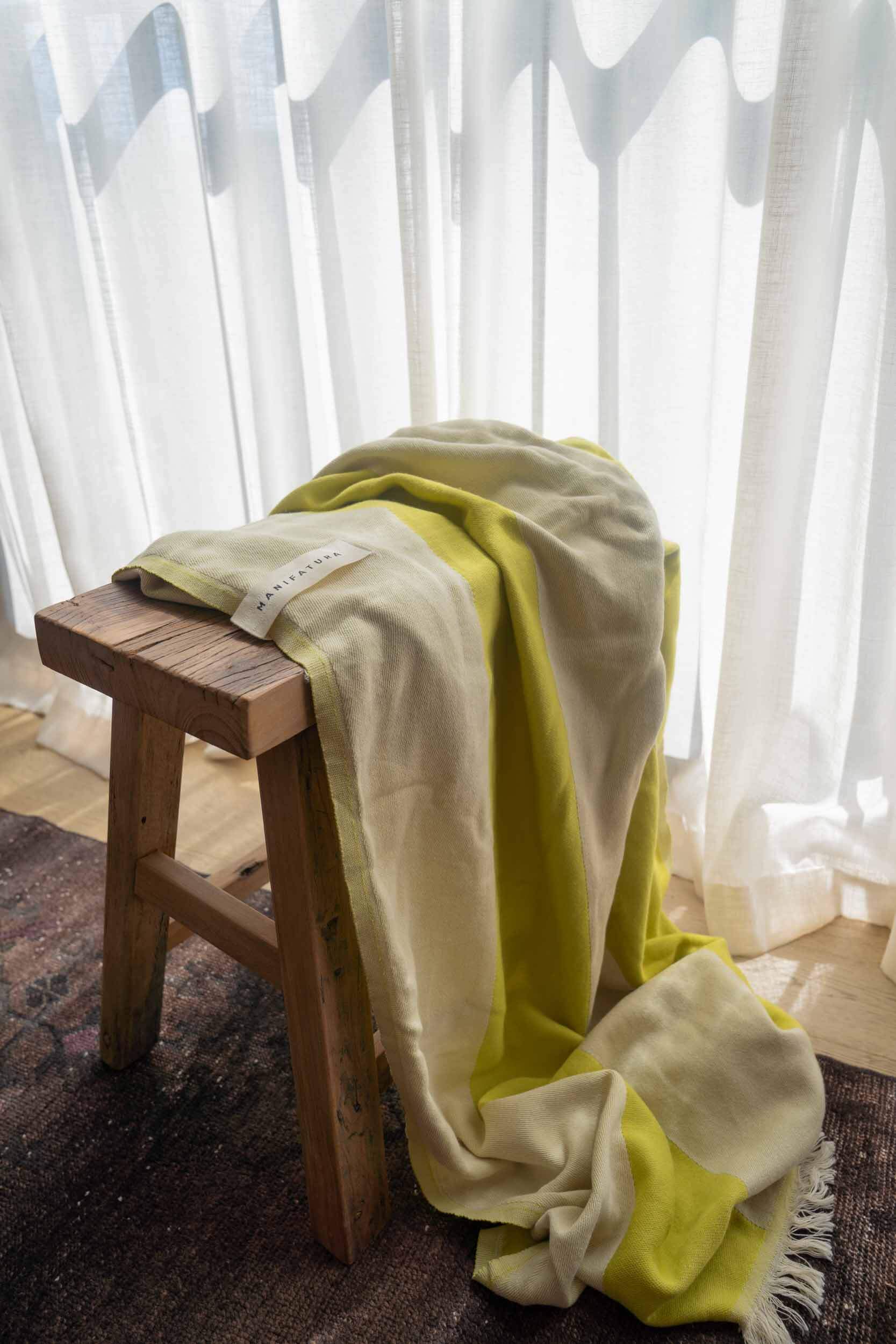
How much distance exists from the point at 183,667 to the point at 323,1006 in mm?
335

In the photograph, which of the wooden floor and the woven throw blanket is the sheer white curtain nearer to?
the wooden floor

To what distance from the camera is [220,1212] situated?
3.27 feet

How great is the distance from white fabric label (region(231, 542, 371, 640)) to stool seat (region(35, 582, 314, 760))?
0.02 meters

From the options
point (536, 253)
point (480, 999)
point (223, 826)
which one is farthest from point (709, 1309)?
point (536, 253)

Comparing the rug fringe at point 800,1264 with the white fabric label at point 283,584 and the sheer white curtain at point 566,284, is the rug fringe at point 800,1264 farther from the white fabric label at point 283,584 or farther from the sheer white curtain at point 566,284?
the white fabric label at point 283,584

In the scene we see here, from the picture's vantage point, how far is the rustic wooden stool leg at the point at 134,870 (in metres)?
1.01

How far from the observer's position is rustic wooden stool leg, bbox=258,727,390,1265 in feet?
2.69

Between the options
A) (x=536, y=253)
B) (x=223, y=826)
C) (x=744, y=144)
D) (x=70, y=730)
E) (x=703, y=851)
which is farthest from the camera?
(x=70, y=730)

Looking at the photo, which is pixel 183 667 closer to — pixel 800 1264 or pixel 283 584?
pixel 283 584

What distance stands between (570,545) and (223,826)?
96 cm

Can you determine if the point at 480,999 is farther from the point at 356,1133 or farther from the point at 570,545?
the point at 570,545

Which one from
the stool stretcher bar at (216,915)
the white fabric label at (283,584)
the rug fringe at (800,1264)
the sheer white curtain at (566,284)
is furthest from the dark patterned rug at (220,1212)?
the white fabric label at (283,584)

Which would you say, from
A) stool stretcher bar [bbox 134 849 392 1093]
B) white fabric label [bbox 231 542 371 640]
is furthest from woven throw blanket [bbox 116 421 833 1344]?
stool stretcher bar [bbox 134 849 392 1093]

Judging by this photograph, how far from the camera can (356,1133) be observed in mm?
918
